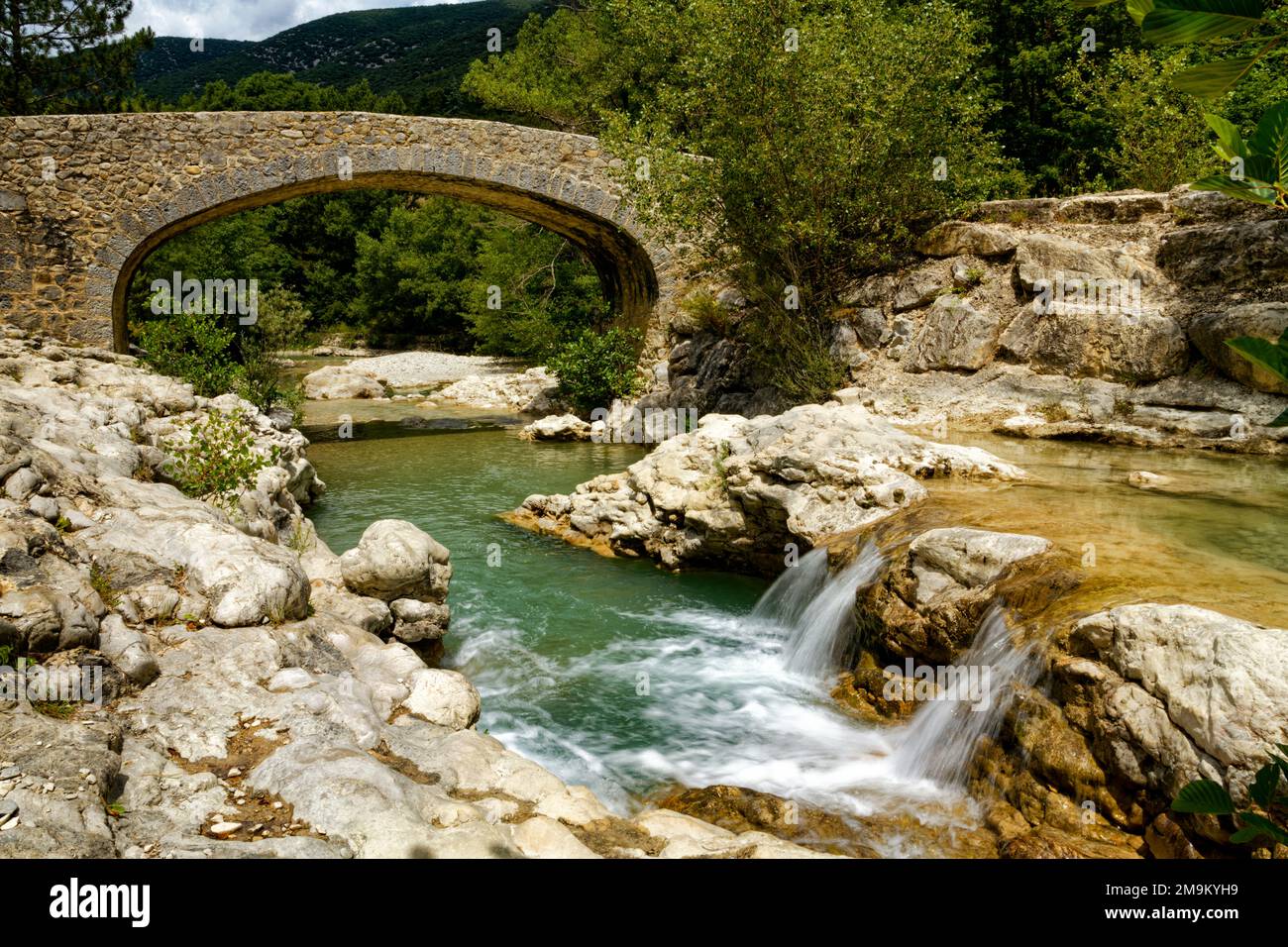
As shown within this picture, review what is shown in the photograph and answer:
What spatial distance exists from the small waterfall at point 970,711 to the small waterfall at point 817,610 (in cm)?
121

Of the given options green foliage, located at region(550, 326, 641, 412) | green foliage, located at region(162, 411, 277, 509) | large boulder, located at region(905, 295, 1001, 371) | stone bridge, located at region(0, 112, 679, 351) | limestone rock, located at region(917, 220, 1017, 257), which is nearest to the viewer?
green foliage, located at region(162, 411, 277, 509)

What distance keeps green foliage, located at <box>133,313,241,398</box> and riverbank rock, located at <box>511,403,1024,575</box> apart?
611cm

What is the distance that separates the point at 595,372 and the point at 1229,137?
18.3m

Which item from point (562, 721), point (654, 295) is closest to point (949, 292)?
point (654, 295)

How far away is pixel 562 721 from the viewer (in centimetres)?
584

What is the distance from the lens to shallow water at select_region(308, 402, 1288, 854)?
5004mm

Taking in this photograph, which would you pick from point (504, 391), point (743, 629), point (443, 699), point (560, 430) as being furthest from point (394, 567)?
point (504, 391)

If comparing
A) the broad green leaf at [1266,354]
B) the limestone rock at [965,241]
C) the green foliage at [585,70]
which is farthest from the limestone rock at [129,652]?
the green foliage at [585,70]

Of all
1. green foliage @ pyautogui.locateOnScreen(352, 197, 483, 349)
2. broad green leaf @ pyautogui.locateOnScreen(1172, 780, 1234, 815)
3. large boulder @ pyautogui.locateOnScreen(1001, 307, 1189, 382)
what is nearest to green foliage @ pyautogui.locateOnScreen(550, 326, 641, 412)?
large boulder @ pyautogui.locateOnScreen(1001, 307, 1189, 382)

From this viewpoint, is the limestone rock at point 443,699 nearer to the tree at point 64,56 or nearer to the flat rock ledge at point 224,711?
the flat rock ledge at point 224,711

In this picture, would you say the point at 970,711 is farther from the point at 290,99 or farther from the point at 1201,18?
the point at 290,99

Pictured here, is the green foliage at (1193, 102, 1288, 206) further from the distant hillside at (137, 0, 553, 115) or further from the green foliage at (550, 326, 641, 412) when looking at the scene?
the distant hillside at (137, 0, 553, 115)

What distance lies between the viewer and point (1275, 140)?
3.26ft
